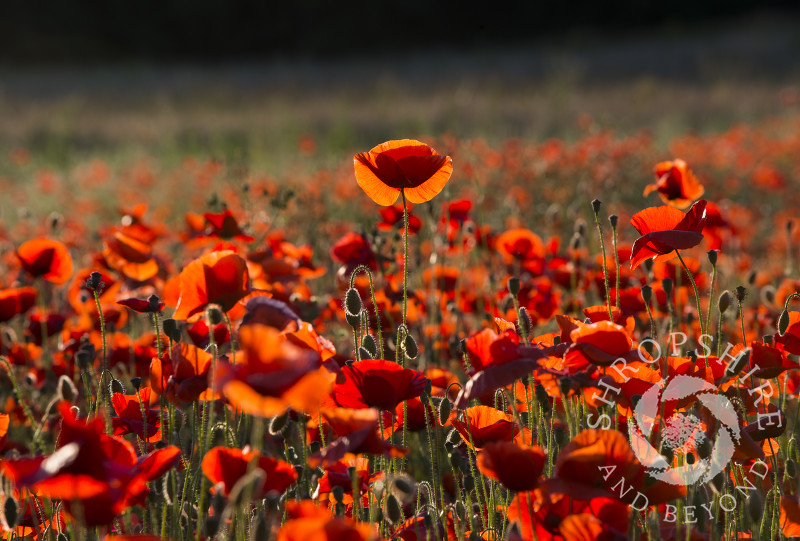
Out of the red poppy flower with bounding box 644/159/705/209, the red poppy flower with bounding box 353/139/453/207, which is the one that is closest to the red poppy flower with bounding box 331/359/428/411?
the red poppy flower with bounding box 353/139/453/207

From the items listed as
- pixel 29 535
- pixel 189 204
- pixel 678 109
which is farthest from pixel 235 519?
pixel 678 109

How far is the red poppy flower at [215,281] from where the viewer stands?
49.3 inches

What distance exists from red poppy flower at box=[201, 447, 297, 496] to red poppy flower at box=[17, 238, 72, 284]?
3.41 feet

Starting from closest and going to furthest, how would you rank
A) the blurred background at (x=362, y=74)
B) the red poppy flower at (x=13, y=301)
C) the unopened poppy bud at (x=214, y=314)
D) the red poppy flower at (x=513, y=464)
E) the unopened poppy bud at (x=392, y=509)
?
the red poppy flower at (x=513, y=464) < the unopened poppy bud at (x=392, y=509) < the unopened poppy bud at (x=214, y=314) < the red poppy flower at (x=13, y=301) < the blurred background at (x=362, y=74)

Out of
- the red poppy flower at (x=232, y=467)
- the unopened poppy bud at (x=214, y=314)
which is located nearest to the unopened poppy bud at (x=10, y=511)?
the red poppy flower at (x=232, y=467)

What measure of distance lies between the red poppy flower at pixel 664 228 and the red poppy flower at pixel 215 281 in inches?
22.7

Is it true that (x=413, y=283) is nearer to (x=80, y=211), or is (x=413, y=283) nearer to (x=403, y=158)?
(x=403, y=158)

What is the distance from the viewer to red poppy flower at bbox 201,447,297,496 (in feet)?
3.18

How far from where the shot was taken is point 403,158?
1.32 meters

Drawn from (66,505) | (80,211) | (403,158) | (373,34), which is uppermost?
(373,34)

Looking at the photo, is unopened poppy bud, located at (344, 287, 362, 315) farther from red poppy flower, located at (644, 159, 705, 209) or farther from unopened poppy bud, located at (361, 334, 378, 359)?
red poppy flower, located at (644, 159, 705, 209)

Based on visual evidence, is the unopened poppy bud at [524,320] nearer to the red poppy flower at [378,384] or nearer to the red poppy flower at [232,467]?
the red poppy flower at [378,384]

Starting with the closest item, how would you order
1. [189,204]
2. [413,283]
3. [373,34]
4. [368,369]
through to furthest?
[368,369] < [413,283] < [189,204] < [373,34]

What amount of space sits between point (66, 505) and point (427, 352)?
138 centimetres
